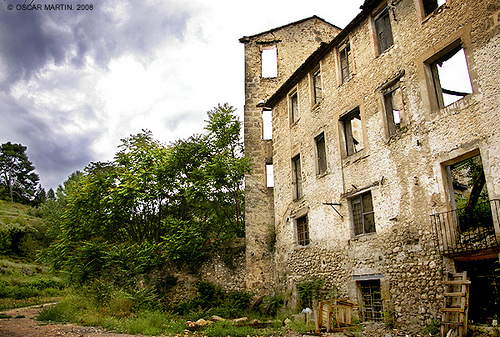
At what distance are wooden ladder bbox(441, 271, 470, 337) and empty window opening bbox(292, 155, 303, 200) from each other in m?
7.90

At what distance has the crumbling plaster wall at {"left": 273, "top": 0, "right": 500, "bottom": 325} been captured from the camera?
862cm

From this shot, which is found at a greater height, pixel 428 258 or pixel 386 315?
pixel 428 258

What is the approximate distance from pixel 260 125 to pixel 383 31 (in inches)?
337

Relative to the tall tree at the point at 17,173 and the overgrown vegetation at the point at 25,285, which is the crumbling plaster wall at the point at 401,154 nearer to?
the overgrown vegetation at the point at 25,285

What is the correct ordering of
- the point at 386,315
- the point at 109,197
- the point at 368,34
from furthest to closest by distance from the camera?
the point at 109,197, the point at 368,34, the point at 386,315

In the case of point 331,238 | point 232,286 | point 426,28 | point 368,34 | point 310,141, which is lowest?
point 232,286

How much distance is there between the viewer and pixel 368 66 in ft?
40.2

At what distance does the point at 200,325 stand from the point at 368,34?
11.7 metres

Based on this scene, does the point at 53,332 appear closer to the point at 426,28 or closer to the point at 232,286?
the point at 232,286

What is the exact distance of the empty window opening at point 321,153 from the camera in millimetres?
14477

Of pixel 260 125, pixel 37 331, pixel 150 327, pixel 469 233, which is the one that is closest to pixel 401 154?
pixel 469 233

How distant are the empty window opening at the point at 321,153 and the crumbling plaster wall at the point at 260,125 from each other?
13.6 feet

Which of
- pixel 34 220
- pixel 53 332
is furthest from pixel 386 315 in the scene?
pixel 34 220

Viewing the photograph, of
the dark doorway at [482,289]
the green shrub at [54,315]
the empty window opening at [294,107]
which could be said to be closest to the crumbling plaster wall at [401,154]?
the dark doorway at [482,289]
